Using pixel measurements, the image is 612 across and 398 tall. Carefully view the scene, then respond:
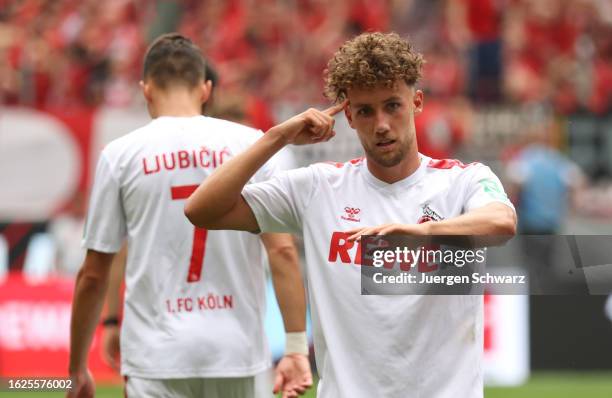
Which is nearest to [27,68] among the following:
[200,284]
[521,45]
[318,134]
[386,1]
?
[386,1]

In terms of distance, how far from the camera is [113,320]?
249 inches

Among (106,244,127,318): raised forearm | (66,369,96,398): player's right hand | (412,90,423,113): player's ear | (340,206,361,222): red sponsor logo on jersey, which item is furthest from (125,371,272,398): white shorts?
(412,90,423,113): player's ear

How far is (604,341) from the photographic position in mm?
5445

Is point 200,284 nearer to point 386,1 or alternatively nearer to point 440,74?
point 440,74

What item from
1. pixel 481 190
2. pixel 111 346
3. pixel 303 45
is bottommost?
pixel 111 346

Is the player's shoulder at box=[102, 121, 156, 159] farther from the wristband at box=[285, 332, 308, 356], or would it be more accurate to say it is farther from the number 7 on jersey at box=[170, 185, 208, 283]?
the wristband at box=[285, 332, 308, 356]

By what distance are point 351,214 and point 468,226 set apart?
0.57m

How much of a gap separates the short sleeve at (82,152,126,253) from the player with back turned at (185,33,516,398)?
121cm

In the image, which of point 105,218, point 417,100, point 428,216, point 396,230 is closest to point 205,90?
point 105,218

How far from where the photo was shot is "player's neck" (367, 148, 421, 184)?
4379 millimetres

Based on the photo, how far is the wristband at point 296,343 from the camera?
529 cm

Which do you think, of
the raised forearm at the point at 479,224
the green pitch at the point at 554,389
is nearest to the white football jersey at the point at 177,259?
the raised forearm at the point at 479,224

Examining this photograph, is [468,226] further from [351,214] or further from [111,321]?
[111,321]

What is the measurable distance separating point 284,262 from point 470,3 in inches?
550
